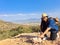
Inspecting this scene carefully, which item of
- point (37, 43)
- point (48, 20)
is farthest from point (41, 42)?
point (48, 20)

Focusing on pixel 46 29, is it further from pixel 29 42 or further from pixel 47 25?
pixel 29 42

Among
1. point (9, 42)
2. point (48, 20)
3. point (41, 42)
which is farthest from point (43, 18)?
point (9, 42)

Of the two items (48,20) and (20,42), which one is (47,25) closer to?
(48,20)

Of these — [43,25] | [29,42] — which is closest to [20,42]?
[29,42]

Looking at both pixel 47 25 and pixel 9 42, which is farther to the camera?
pixel 9 42

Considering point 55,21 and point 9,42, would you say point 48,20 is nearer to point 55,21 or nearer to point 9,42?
point 55,21

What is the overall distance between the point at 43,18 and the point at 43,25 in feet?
2.61

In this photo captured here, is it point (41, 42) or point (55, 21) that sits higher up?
point (55, 21)

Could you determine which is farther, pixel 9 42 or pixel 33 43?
pixel 9 42

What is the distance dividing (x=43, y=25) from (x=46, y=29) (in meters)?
0.71

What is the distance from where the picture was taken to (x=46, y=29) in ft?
42.5

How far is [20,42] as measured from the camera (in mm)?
13969

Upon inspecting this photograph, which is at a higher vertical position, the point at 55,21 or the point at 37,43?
the point at 55,21

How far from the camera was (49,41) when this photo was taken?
13.7 meters
